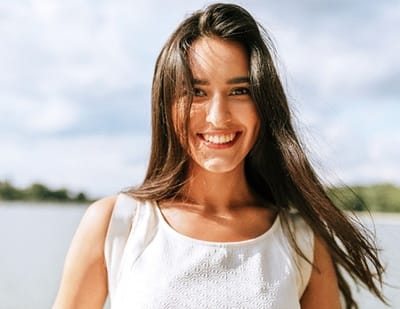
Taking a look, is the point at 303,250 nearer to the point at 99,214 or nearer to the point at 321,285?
the point at 321,285

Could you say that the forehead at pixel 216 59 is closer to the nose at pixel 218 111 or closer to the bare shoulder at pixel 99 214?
the nose at pixel 218 111

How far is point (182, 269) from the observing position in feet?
4.54

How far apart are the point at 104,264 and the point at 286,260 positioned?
0.38m

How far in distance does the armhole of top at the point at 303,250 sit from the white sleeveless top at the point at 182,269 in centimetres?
2

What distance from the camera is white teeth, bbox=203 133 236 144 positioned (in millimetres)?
1384

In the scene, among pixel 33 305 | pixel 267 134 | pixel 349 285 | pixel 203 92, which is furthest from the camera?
pixel 33 305

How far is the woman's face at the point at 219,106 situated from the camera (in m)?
1.38

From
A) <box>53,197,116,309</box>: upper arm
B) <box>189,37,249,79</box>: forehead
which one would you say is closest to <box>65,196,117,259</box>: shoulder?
<box>53,197,116,309</box>: upper arm

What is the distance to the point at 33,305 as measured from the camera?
4094mm

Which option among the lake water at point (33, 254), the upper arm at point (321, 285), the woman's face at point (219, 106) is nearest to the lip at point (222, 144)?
the woman's face at point (219, 106)

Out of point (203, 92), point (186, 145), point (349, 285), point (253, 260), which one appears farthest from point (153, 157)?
point (349, 285)

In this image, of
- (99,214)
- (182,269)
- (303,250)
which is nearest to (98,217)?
(99,214)

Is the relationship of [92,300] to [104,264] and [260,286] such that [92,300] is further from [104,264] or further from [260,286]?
[260,286]

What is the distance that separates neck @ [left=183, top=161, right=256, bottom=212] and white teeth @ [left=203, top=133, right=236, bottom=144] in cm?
11
